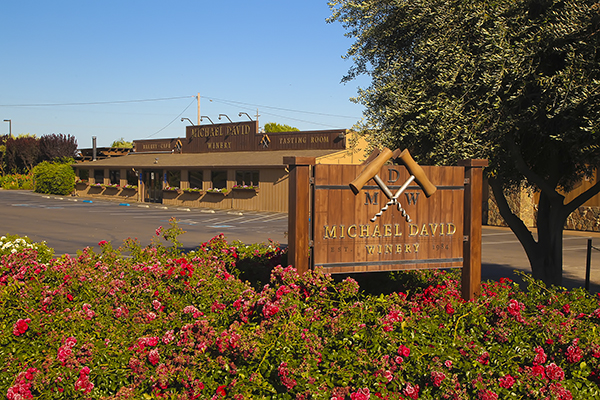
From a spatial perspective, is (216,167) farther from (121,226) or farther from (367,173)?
(367,173)

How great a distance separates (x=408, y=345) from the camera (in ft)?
13.5

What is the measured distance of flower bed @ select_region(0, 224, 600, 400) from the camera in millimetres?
3811

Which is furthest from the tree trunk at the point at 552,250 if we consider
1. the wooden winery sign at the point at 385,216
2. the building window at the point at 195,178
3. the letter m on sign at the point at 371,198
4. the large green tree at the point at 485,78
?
the building window at the point at 195,178

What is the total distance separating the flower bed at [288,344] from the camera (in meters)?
3.81

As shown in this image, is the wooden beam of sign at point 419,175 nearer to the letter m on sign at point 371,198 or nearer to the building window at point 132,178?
the letter m on sign at point 371,198

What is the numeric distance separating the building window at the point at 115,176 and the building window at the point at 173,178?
22.1 ft

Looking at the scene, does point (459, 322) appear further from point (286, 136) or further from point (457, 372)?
point (286, 136)

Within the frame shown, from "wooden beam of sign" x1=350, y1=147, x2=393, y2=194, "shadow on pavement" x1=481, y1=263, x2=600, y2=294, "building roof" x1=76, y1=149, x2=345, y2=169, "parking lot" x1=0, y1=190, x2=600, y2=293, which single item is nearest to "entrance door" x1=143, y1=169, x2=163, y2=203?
"building roof" x1=76, y1=149, x2=345, y2=169

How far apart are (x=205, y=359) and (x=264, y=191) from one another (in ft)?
95.2

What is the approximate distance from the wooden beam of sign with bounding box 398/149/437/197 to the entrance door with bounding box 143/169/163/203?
36.1 meters

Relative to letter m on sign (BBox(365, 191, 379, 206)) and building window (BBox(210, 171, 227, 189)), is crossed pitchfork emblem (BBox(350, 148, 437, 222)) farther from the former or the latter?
building window (BBox(210, 171, 227, 189))

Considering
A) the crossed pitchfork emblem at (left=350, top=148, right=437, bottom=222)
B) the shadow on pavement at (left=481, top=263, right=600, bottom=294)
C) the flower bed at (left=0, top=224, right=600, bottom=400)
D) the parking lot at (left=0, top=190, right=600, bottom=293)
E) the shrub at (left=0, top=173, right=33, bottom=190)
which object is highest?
the crossed pitchfork emblem at (left=350, top=148, right=437, bottom=222)

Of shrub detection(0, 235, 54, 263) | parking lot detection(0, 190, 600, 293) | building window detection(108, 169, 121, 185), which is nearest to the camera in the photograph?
shrub detection(0, 235, 54, 263)

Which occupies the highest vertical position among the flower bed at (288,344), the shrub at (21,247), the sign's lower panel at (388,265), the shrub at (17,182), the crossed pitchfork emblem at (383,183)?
the crossed pitchfork emblem at (383,183)
